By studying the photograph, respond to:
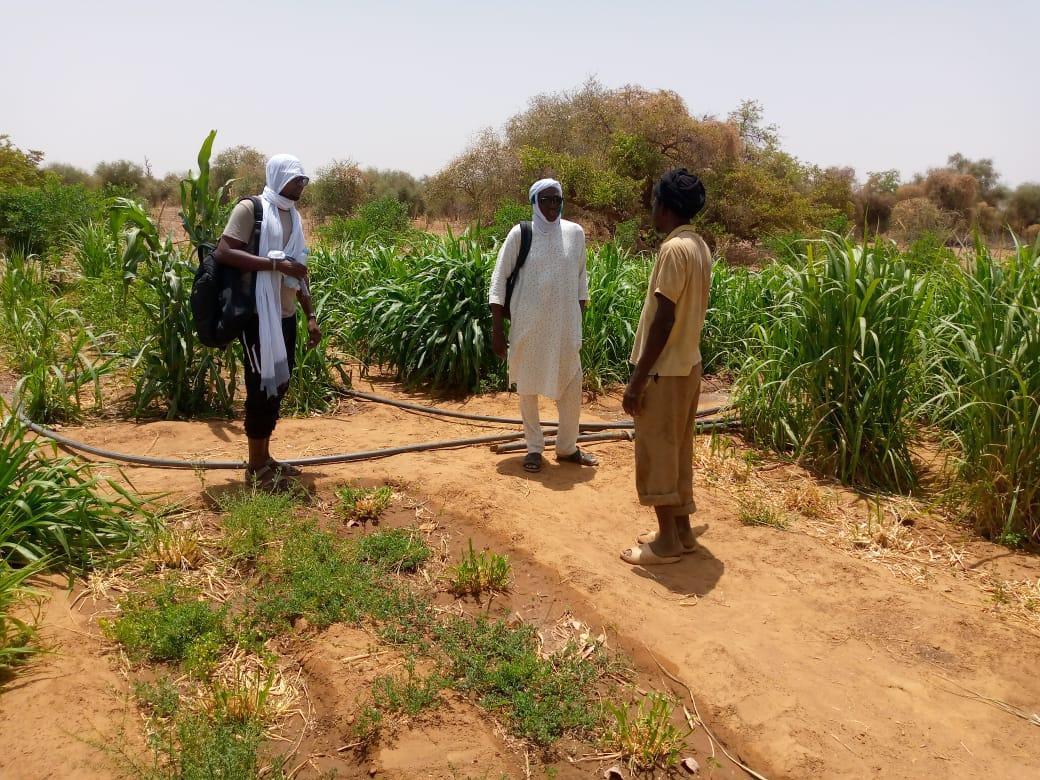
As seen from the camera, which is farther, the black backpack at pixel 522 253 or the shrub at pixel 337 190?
the shrub at pixel 337 190

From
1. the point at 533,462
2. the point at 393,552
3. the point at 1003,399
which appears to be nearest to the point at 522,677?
the point at 393,552

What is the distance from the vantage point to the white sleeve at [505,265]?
15.3ft

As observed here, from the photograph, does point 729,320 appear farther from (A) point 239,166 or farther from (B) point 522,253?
(A) point 239,166

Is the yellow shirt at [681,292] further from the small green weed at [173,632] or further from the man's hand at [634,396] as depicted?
the small green weed at [173,632]

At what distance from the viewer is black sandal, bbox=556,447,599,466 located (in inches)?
199

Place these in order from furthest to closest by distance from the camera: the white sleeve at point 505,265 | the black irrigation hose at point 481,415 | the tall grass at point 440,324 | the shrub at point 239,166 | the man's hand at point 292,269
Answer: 1. the shrub at point 239,166
2. the tall grass at point 440,324
3. the black irrigation hose at point 481,415
4. the white sleeve at point 505,265
5. the man's hand at point 292,269

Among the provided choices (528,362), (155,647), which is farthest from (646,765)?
(528,362)

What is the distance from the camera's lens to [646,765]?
258 centimetres

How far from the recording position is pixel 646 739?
2.62 metres

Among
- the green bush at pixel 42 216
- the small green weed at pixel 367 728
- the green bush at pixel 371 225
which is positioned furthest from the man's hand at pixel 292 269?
the green bush at pixel 42 216

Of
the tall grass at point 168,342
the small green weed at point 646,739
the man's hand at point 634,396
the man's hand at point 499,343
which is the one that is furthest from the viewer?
the tall grass at point 168,342

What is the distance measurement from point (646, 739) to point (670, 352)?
1.54 meters

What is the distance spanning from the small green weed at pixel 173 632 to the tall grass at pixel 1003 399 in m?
3.49

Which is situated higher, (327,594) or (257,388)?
(257,388)
